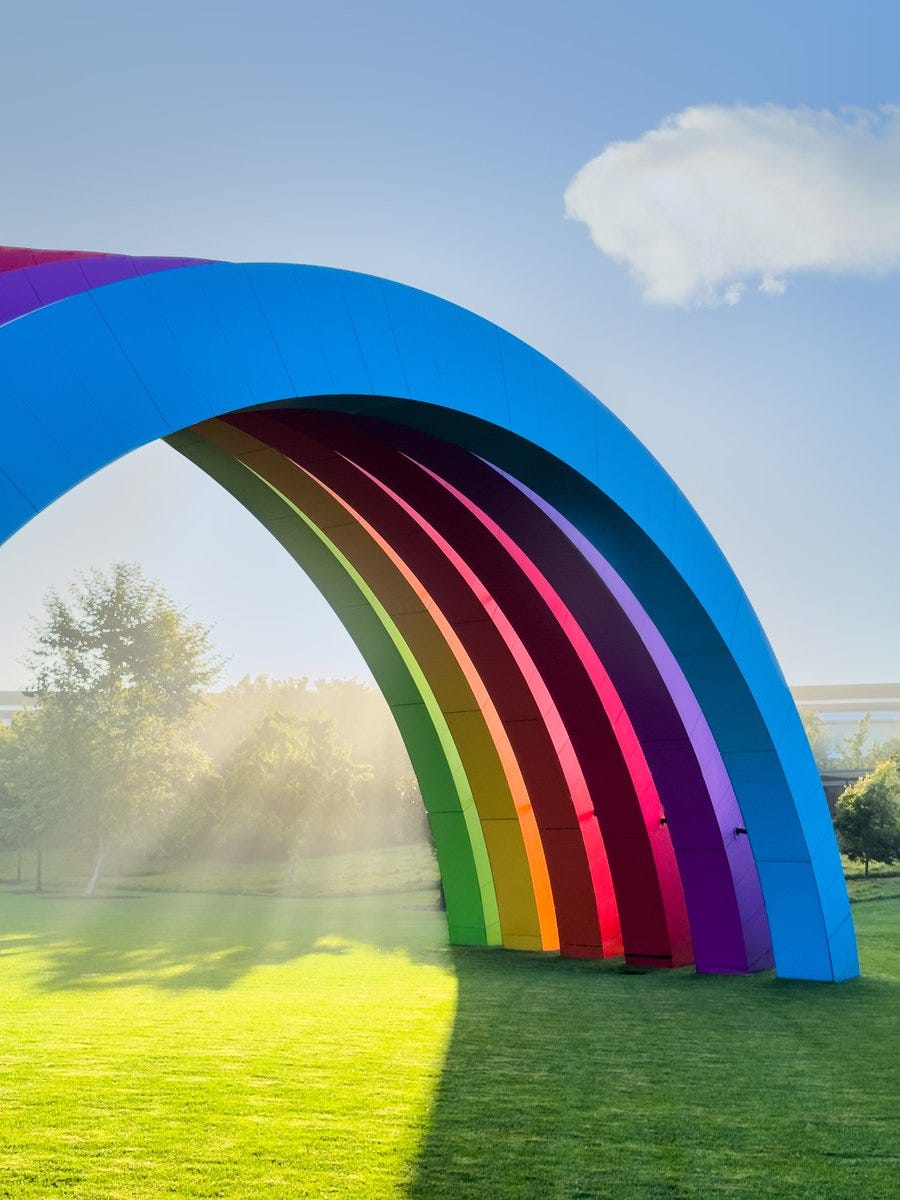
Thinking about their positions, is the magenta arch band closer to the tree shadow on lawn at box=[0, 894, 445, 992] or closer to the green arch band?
the green arch band

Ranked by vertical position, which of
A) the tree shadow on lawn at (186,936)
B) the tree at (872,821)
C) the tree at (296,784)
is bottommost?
the tree shadow on lawn at (186,936)

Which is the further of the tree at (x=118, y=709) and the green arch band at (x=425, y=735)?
the tree at (x=118, y=709)

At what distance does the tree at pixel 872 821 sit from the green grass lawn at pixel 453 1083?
14.3 metres

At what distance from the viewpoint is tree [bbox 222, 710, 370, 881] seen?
40219 millimetres

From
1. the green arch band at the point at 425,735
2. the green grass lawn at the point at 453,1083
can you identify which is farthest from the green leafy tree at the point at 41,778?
the green arch band at the point at 425,735

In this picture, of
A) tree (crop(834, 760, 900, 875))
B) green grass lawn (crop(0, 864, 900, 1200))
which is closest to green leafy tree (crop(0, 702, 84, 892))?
green grass lawn (crop(0, 864, 900, 1200))

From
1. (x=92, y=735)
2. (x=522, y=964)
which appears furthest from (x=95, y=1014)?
(x=92, y=735)

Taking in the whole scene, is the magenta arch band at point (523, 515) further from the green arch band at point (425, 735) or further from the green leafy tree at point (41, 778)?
the green leafy tree at point (41, 778)

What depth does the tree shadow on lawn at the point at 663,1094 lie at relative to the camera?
20.3 ft

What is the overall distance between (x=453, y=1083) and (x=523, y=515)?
6151 millimetres

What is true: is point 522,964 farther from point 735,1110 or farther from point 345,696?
point 345,696

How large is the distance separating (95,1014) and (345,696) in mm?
63188

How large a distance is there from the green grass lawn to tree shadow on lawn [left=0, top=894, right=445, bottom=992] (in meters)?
0.68

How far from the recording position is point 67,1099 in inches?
305
